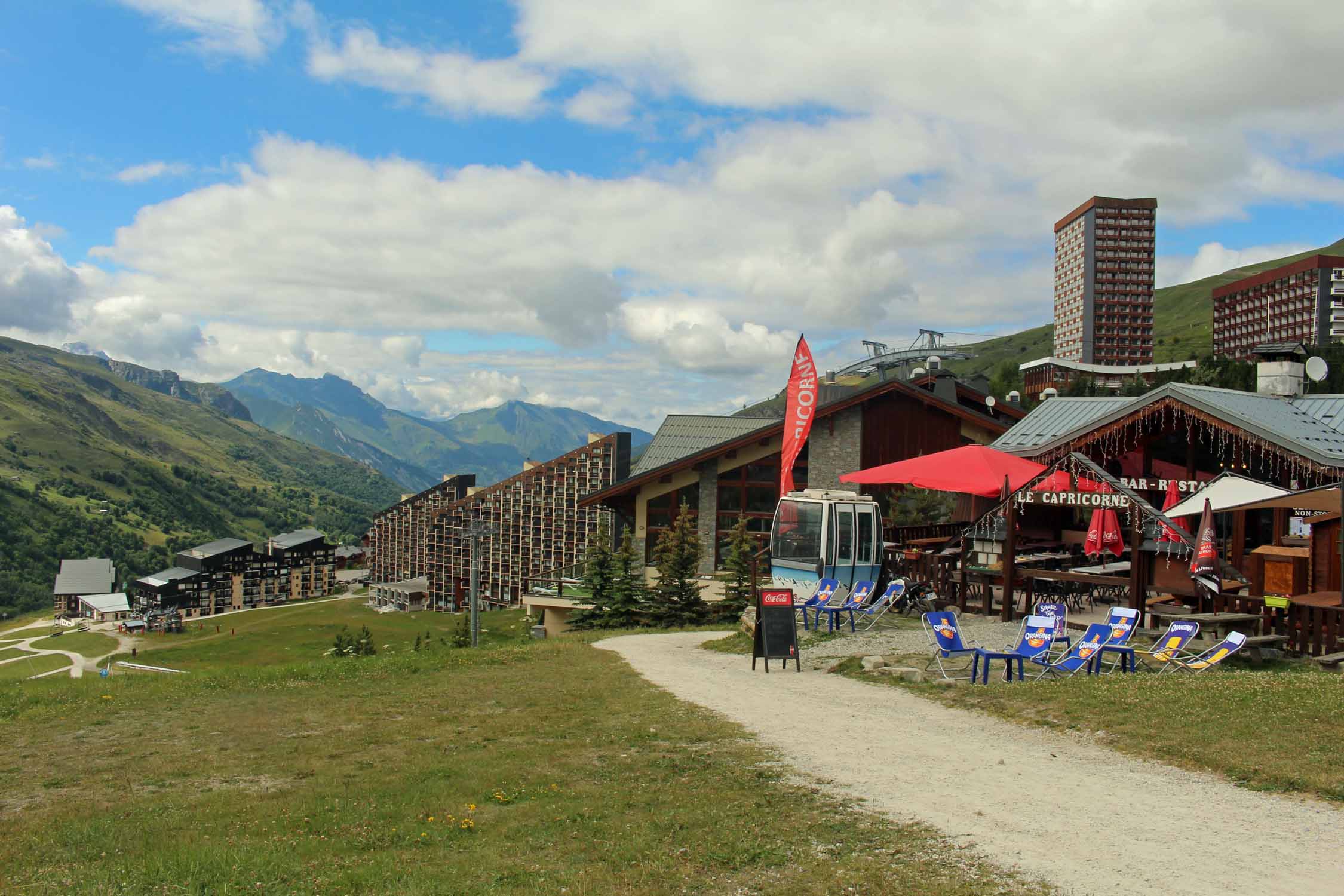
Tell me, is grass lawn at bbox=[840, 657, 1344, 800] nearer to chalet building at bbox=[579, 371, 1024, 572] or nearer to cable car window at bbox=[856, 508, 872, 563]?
cable car window at bbox=[856, 508, 872, 563]

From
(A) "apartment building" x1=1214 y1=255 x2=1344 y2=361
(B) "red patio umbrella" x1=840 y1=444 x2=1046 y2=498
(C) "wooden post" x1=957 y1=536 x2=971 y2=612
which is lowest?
(C) "wooden post" x1=957 y1=536 x2=971 y2=612

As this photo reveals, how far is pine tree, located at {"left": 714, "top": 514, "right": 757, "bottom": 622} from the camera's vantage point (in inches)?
1000

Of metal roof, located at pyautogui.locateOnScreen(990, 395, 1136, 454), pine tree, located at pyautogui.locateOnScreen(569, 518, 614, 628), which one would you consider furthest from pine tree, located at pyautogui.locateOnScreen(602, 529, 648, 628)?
Result: metal roof, located at pyautogui.locateOnScreen(990, 395, 1136, 454)

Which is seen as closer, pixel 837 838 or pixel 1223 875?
pixel 1223 875

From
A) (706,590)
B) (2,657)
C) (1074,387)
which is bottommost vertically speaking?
(2,657)

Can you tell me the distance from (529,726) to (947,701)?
5074 mm

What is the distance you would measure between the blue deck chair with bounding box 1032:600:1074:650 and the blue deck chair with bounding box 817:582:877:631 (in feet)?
12.0

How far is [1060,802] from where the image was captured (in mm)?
7371

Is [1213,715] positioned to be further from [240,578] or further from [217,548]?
[217,548]

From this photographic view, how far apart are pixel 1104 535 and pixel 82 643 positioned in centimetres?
10794

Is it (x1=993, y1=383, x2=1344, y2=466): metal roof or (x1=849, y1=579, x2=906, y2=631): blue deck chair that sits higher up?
(x1=993, y1=383, x2=1344, y2=466): metal roof

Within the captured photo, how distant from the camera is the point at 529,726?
1103 cm

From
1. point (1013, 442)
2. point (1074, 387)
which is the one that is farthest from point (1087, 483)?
point (1074, 387)

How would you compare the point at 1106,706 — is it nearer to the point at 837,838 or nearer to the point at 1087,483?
the point at 837,838
